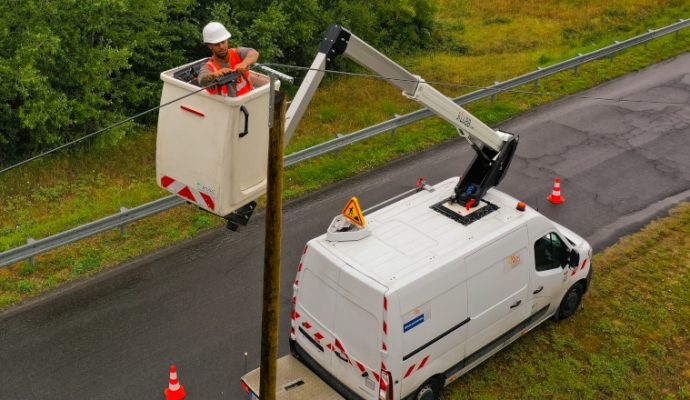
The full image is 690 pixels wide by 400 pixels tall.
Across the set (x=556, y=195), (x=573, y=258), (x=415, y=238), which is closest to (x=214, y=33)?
(x=415, y=238)

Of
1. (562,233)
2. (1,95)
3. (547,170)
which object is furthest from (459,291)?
(1,95)

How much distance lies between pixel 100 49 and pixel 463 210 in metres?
9.33

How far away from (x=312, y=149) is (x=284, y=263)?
11.4 ft

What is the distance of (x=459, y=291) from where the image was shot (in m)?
9.34

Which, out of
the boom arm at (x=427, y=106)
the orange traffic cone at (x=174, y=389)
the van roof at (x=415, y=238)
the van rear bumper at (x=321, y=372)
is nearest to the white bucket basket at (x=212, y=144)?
the boom arm at (x=427, y=106)

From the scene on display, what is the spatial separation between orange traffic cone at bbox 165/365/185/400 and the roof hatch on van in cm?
411

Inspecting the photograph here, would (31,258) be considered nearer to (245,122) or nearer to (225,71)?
(245,122)

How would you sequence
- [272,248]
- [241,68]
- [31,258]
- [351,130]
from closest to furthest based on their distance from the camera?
[272,248]
[241,68]
[31,258]
[351,130]

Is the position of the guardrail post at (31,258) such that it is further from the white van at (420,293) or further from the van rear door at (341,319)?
the van rear door at (341,319)

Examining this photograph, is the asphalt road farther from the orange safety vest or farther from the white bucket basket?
the orange safety vest

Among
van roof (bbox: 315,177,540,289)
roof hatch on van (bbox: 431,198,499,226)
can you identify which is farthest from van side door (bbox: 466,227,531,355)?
roof hatch on van (bbox: 431,198,499,226)

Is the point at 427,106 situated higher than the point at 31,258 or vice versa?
the point at 427,106

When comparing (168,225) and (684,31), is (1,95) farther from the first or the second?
(684,31)

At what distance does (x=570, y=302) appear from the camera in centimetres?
1155
